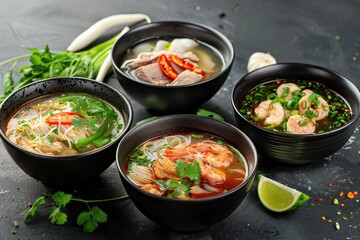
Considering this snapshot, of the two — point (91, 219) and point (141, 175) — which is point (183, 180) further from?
point (91, 219)

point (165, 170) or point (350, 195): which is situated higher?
point (165, 170)

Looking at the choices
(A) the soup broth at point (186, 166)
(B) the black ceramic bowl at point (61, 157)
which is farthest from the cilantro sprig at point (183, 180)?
(B) the black ceramic bowl at point (61, 157)

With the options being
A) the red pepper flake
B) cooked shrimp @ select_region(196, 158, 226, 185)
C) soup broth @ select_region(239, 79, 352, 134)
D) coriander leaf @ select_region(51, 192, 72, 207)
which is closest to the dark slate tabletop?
the red pepper flake

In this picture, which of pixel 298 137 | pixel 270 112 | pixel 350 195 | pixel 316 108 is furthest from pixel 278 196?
pixel 316 108

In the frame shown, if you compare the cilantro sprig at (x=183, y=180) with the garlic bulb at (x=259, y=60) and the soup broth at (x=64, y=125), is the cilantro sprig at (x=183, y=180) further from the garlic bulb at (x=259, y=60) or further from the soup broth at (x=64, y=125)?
the garlic bulb at (x=259, y=60)

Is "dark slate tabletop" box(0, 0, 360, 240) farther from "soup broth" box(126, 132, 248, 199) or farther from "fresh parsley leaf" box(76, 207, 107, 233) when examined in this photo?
"soup broth" box(126, 132, 248, 199)

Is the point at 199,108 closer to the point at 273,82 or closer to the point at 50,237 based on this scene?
the point at 273,82

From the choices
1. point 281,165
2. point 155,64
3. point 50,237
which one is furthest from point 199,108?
point 50,237
